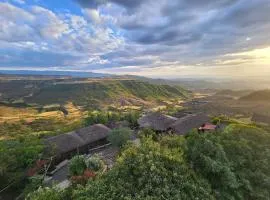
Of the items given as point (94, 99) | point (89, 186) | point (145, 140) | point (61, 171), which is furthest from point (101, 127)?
point (94, 99)

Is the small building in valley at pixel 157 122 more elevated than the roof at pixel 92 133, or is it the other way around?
the small building in valley at pixel 157 122

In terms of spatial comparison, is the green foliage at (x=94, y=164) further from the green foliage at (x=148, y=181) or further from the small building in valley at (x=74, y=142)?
the small building in valley at (x=74, y=142)

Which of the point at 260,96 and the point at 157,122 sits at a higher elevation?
the point at 157,122

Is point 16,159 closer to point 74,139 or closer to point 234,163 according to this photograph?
point 74,139

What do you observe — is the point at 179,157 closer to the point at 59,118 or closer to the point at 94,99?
the point at 59,118

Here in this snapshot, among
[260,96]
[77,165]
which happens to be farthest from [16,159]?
[260,96]

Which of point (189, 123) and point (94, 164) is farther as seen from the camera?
point (189, 123)

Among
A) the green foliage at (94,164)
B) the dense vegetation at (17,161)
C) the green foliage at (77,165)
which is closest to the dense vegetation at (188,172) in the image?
the green foliage at (94,164)
